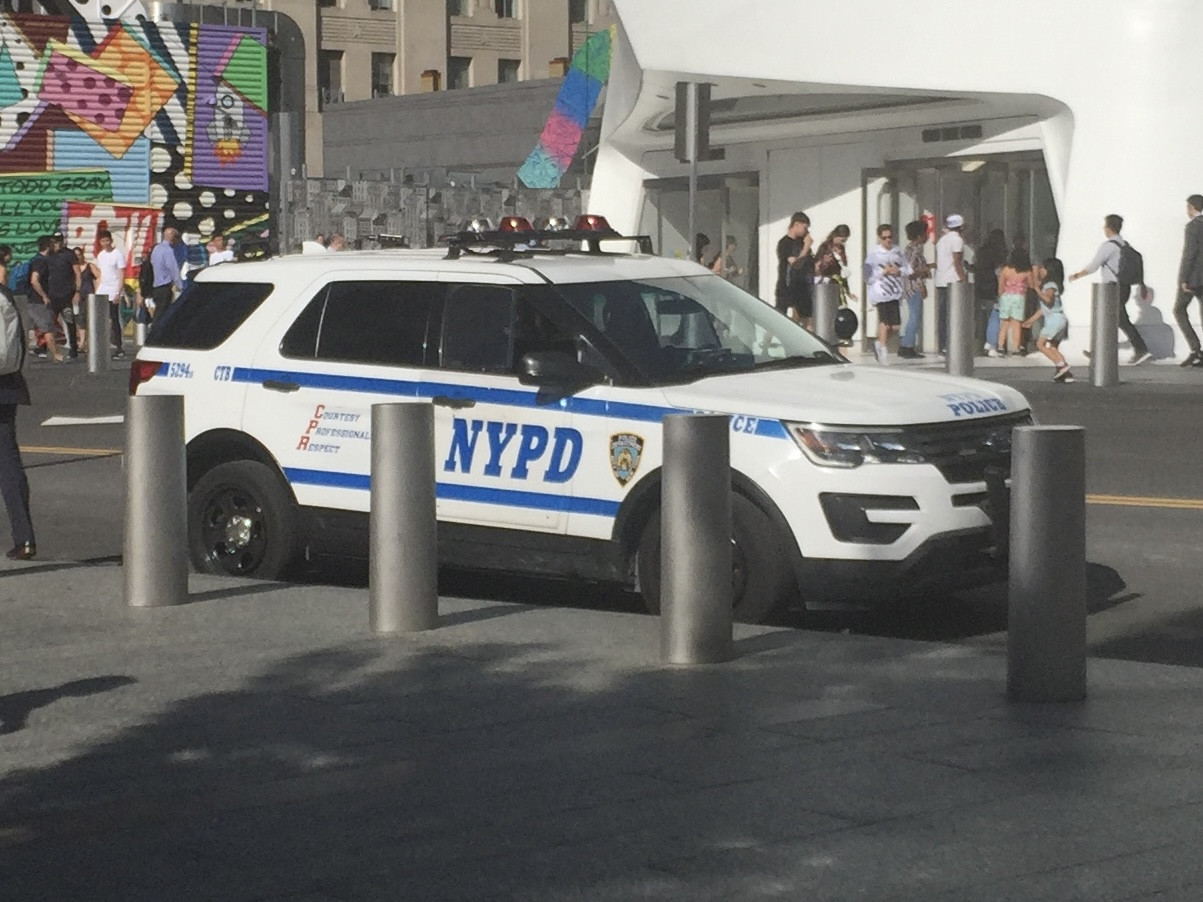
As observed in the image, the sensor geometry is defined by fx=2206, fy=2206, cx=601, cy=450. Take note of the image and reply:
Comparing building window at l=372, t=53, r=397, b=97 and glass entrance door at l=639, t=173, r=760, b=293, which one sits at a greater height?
building window at l=372, t=53, r=397, b=97

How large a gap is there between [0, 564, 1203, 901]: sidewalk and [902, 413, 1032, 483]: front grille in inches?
34.7

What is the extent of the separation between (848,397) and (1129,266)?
615 inches

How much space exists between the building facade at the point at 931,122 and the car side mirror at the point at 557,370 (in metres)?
17.5

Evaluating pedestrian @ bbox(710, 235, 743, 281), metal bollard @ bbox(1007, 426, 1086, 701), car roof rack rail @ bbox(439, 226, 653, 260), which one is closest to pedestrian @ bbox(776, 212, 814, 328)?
pedestrian @ bbox(710, 235, 743, 281)

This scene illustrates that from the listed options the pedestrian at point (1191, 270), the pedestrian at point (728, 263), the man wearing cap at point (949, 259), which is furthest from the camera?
the pedestrian at point (728, 263)

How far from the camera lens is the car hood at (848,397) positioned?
8703 mm

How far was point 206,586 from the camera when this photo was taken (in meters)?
10.0

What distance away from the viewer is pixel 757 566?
877 centimetres

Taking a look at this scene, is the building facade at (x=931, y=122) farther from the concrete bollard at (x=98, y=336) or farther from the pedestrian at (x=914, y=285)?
the concrete bollard at (x=98, y=336)

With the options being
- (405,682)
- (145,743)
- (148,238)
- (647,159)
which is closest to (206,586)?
(405,682)

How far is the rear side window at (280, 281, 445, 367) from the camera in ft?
32.6

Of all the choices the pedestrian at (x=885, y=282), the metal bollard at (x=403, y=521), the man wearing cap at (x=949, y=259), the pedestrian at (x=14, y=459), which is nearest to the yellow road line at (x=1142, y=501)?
the metal bollard at (x=403, y=521)

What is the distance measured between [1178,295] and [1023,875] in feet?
64.8

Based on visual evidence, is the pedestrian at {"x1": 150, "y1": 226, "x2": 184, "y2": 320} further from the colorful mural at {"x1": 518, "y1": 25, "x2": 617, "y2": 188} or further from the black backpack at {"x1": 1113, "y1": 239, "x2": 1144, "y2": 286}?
the colorful mural at {"x1": 518, "y1": 25, "x2": 617, "y2": 188}
